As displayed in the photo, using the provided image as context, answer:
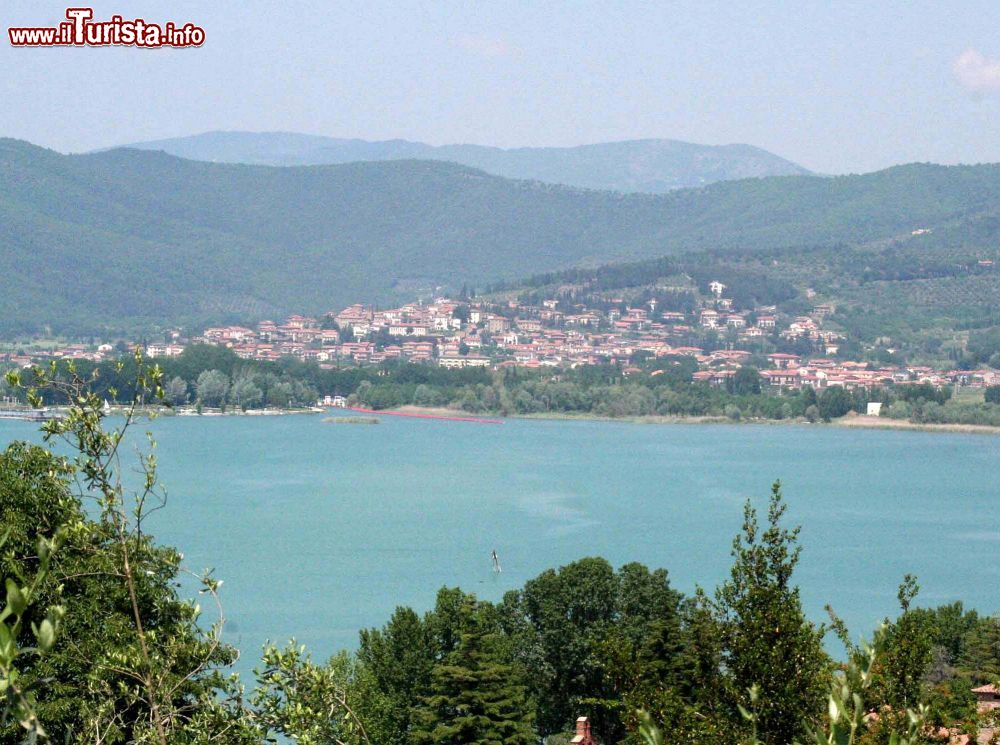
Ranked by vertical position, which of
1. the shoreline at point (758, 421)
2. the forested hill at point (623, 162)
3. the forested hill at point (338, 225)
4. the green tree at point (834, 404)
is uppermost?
the forested hill at point (623, 162)

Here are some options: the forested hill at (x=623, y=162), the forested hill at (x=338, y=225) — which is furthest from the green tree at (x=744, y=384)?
the forested hill at (x=623, y=162)

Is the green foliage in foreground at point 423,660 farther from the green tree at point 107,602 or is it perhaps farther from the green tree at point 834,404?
the green tree at point 834,404

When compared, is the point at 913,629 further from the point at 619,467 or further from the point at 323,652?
the point at 619,467

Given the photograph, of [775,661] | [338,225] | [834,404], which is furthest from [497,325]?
[775,661]

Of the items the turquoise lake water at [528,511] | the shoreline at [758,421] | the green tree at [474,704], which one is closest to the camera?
the green tree at [474,704]

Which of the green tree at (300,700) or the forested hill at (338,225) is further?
the forested hill at (338,225)

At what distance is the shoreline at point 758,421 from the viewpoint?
41.3 meters

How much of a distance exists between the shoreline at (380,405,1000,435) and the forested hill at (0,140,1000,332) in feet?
106

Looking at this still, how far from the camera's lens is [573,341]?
66.4 meters

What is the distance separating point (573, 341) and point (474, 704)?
58.6 m

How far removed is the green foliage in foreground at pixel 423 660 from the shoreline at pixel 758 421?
32.2m

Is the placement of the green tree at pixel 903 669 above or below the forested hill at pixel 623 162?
below

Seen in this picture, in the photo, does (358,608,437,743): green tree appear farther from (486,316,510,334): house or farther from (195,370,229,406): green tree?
(486,316,510,334): house

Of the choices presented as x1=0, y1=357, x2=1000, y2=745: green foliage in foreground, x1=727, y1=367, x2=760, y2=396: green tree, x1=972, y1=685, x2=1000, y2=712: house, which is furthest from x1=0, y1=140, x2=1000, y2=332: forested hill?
x1=972, y1=685, x2=1000, y2=712: house
